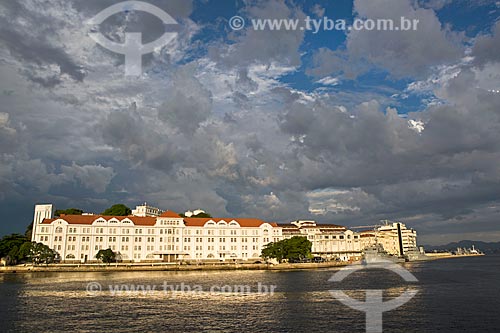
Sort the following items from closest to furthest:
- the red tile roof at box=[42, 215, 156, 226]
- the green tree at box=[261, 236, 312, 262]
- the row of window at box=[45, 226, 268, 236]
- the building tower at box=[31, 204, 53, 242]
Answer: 1. the row of window at box=[45, 226, 268, 236]
2. the red tile roof at box=[42, 215, 156, 226]
3. the green tree at box=[261, 236, 312, 262]
4. the building tower at box=[31, 204, 53, 242]

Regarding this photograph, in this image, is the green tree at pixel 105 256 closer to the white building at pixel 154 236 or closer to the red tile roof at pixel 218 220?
the white building at pixel 154 236

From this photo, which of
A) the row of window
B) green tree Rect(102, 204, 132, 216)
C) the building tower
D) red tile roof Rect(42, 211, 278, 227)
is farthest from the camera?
green tree Rect(102, 204, 132, 216)

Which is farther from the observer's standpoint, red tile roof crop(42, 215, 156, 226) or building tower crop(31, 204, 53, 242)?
building tower crop(31, 204, 53, 242)

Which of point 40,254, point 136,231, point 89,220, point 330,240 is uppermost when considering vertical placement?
point 89,220

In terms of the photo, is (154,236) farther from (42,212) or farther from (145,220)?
(42,212)

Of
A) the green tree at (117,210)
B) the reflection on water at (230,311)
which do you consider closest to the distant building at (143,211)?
the green tree at (117,210)

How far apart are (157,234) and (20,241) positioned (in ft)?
110

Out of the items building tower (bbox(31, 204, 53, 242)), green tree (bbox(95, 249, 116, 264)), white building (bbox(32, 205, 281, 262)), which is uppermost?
building tower (bbox(31, 204, 53, 242))

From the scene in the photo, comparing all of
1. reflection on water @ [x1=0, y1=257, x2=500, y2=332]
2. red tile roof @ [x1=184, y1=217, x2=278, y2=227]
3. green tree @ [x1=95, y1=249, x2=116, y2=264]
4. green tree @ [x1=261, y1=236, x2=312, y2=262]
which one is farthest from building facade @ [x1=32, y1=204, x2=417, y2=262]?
reflection on water @ [x1=0, y1=257, x2=500, y2=332]

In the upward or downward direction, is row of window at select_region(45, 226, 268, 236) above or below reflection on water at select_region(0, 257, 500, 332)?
above

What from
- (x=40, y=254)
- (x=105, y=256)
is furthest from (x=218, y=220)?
(x=40, y=254)

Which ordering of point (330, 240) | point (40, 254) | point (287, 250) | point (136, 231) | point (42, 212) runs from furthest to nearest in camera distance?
point (330, 240), point (42, 212), point (136, 231), point (287, 250), point (40, 254)

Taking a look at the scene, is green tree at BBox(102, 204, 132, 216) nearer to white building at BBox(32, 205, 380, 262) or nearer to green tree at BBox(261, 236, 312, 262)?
white building at BBox(32, 205, 380, 262)

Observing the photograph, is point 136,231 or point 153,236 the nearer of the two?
point 136,231
